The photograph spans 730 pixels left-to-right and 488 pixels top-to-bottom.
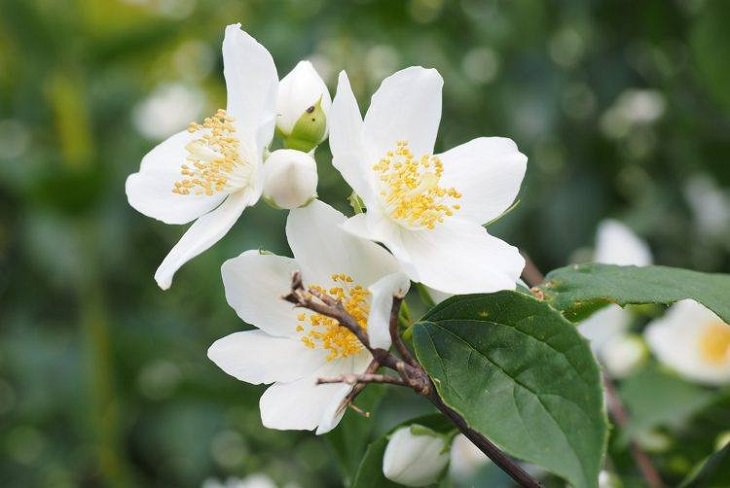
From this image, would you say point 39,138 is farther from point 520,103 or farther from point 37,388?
point 520,103

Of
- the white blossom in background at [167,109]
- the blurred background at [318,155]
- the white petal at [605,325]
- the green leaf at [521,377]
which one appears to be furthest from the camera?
the white blossom in background at [167,109]

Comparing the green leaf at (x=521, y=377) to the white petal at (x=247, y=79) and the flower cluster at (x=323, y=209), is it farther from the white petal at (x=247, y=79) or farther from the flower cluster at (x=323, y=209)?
the white petal at (x=247, y=79)

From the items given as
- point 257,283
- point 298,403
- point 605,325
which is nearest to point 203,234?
point 257,283

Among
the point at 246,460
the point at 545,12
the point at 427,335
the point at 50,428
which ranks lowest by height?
the point at 50,428

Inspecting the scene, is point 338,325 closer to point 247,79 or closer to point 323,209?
point 323,209

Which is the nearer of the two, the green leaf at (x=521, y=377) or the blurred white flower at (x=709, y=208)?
the green leaf at (x=521, y=377)

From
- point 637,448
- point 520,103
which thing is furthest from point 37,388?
point 637,448

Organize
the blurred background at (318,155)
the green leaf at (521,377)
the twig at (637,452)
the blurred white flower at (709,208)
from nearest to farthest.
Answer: the green leaf at (521,377)
the twig at (637,452)
the blurred background at (318,155)
the blurred white flower at (709,208)

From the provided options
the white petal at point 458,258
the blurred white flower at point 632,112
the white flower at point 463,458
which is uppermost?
the white petal at point 458,258

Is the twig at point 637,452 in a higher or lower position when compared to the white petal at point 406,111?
lower

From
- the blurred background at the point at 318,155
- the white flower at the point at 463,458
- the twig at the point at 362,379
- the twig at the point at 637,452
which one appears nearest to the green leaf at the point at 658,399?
the twig at the point at 637,452
